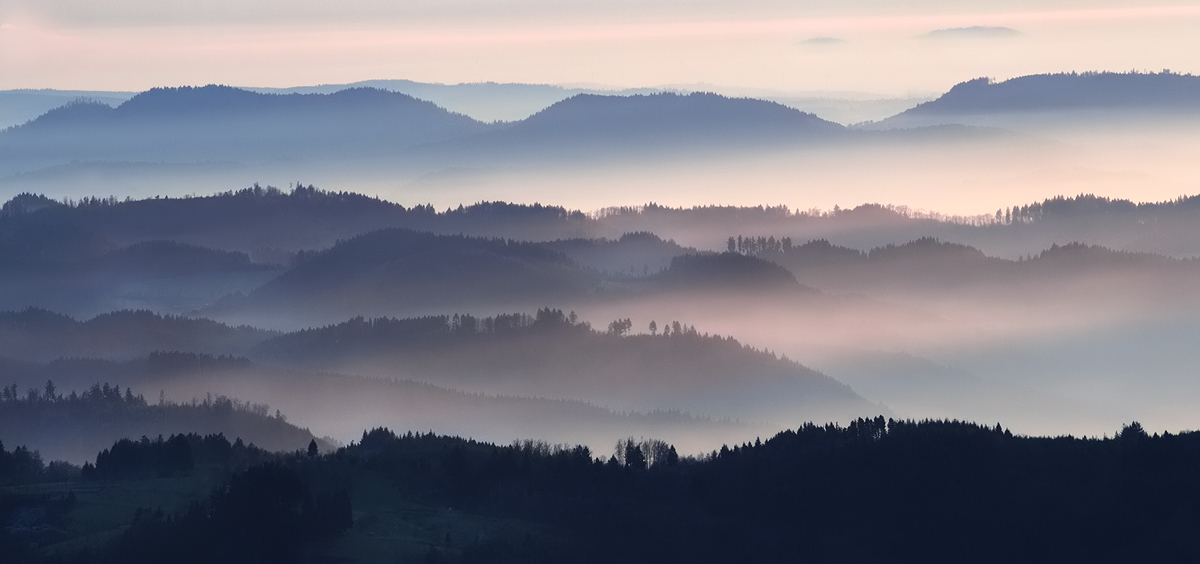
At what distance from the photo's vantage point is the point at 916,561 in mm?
198250

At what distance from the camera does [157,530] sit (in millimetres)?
175375

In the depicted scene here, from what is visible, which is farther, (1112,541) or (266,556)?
(1112,541)

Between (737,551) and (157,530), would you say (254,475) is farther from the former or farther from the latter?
(737,551)

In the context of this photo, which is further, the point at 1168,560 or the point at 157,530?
the point at 1168,560

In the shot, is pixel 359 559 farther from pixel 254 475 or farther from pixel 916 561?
pixel 916 561

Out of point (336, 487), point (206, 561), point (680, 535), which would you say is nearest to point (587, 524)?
point (680, 535)

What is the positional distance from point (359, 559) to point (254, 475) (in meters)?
15.5

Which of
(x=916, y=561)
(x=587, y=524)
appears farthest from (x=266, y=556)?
(x=916, y=561)

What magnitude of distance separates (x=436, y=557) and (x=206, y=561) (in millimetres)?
20104

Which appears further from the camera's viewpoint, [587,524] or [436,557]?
[587,524]

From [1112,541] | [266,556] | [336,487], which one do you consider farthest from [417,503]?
[1112,541]

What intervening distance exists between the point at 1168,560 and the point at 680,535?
154 feet

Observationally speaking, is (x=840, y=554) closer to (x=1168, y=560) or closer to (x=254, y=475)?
(x=1168, y=560)

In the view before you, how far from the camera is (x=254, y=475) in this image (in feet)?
591
